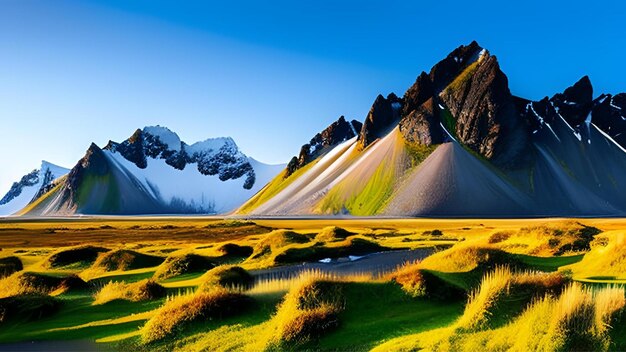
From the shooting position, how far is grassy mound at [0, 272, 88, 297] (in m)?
32.1

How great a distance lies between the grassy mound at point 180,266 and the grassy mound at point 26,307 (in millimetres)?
13237

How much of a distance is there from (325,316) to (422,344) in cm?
471

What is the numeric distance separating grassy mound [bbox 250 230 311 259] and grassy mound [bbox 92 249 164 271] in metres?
11.0

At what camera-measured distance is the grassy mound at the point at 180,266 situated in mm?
40219

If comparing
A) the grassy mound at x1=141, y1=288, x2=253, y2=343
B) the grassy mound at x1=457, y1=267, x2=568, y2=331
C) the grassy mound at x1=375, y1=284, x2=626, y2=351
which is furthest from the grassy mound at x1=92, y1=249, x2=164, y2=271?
the grassy mound at x1=457, y1=267, x2=568, y2=331

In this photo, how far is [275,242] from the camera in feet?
190

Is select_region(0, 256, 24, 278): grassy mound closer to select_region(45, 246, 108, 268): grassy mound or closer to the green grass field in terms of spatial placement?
select_region(45, 246, 108, 268): grassy mound

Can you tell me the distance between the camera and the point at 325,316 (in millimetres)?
18453

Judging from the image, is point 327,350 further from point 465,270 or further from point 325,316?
point 465,270

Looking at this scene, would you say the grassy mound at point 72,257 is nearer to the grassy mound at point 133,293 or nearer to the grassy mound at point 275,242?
the grassy mound at point 275,242

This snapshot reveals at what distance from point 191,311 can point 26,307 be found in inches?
435

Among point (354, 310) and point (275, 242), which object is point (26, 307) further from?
point (275, 242)

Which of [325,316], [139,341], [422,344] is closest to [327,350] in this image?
[325,316]

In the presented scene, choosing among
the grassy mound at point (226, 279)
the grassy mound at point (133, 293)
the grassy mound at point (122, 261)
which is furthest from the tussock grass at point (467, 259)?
the grassy mound at point (122, 261)
